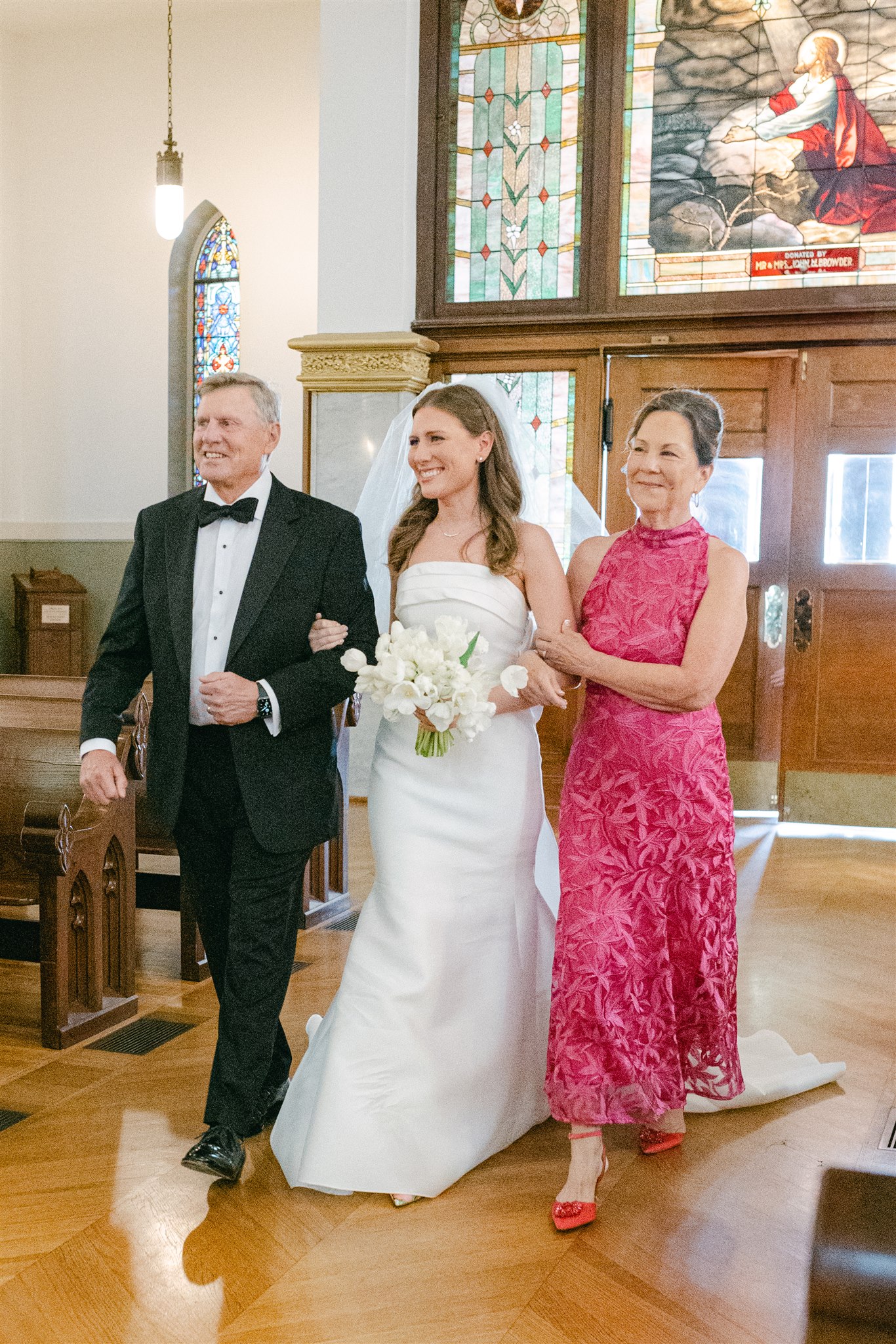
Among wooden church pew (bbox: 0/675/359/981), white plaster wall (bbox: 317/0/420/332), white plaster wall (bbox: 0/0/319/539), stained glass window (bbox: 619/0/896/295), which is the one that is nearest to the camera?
wooden church pew (bbox: 0/675/359/981)

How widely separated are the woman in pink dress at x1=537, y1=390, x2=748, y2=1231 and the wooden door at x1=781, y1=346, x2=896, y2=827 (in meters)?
5.04

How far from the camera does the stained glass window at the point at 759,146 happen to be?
7.75 metres

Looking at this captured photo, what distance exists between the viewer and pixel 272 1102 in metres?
3.38

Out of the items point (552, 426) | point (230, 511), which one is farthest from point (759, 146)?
point (230, 511)

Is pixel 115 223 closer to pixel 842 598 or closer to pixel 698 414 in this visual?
pixel 842 598

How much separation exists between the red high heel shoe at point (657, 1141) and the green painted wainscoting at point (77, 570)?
879cm

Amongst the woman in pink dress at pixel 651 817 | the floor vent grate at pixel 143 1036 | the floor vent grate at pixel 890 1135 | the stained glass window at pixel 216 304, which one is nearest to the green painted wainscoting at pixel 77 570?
the stained glass window at pixel 216 304

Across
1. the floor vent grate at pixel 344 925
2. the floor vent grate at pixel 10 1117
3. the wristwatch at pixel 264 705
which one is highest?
the wristwatch at pixel 264 705

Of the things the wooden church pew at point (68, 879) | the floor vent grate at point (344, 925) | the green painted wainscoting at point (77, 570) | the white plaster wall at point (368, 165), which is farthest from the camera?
the green painted wainscoting at point (77, 570)

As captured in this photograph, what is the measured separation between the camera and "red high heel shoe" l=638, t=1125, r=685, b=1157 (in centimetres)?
329

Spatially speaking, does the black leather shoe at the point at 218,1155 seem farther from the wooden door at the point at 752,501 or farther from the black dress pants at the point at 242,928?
the wooden door at the point at 752,501

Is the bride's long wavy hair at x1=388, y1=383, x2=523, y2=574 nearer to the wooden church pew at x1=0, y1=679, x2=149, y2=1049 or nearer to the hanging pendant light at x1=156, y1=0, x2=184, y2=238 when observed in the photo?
the wooden church pew at x1=0, y1=679, x2=149, y2=1049

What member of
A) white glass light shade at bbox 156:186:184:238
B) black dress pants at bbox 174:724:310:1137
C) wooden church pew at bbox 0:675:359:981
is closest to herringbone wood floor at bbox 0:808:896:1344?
black dress pants at bbox 174:724:310:1137

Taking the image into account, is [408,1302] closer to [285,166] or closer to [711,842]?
[711,842]
